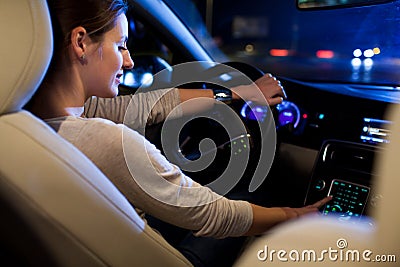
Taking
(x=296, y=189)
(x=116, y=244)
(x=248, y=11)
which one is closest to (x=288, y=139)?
(x=296, y=189)

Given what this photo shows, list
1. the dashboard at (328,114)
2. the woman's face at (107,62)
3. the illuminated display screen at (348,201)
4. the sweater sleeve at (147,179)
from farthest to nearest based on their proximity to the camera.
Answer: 1. the dashboard at (328,114)
2. the illuminated display screen at (348,201)
3. the woman's face at (107,62)
4. the sweater sleeve at (147,179)

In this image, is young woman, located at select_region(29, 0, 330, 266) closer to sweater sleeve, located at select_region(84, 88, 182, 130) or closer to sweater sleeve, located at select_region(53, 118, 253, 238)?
sweater sleeve, located at select_region(53, 118, 253, 238)

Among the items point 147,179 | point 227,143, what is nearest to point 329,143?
point 227,143

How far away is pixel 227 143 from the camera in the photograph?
1.72m

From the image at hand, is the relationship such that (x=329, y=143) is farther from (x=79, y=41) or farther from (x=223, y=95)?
(x=79, y=41)

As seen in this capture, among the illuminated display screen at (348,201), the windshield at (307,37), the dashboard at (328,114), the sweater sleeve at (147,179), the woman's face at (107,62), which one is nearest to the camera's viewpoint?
the sweater sleeve at (147,179)

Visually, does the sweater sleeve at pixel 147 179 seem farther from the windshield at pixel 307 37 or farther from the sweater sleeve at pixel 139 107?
the windshield at pixel 307 37

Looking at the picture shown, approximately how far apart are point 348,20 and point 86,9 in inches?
84.6

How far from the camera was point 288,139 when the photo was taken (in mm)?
2047

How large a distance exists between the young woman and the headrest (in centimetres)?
17

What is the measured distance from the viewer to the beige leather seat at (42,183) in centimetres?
94

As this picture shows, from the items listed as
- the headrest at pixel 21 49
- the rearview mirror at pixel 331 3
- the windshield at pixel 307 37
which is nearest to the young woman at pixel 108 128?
the headrest at pixel 21 49

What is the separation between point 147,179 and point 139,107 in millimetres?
686

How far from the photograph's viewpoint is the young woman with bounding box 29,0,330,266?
1110 millimetres
